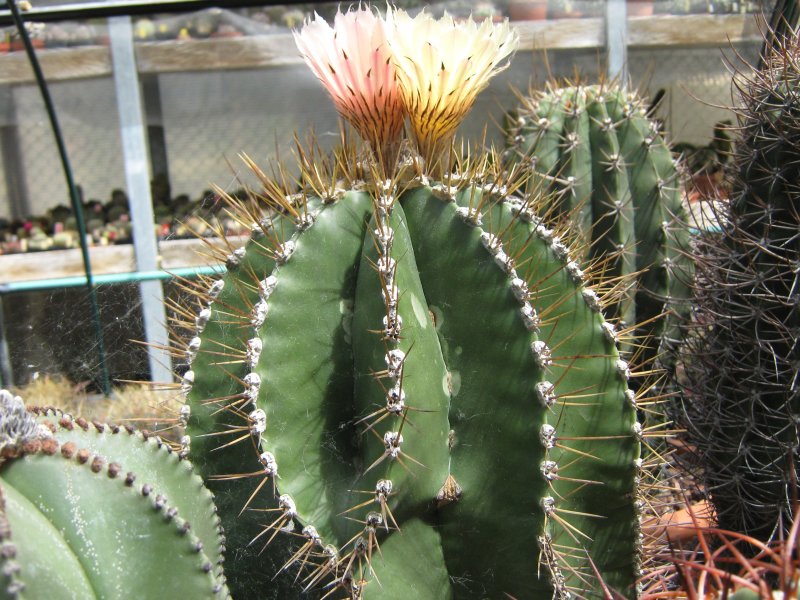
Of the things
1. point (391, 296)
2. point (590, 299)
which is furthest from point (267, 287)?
point (590, 299)

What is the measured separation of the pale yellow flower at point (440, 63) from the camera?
760 mm

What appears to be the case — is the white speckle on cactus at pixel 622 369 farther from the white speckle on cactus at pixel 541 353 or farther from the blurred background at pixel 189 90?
the blurred background at pixel 189 90

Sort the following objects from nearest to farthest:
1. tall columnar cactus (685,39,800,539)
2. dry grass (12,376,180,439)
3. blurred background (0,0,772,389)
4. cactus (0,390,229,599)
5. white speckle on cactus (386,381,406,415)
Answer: cactus (0,390,229,599), white speckle on cactus (386,381,406,415), tall columnar cactus (685,39,800,539), dry grass (12,376,180,439), blurred background (0,0,772,389)

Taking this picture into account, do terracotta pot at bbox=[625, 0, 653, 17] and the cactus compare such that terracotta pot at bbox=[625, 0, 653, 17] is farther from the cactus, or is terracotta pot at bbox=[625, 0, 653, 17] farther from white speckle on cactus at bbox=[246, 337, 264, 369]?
the cactus

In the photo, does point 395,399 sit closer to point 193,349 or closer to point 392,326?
point 392,326

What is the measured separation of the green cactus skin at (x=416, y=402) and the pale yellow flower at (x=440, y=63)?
0.08 metres

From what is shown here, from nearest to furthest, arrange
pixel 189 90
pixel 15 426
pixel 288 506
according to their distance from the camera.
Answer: pixel 15 426, pixel 288 506, pixel 189 90

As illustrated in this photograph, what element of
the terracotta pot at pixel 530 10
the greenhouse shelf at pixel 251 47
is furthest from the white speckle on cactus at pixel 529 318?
the terracotta pot at pixel 530 10

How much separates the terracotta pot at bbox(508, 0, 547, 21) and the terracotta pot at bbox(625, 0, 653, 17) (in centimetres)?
39

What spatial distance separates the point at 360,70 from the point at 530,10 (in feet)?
10.2

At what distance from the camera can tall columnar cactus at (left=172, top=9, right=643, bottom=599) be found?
0.73 metres

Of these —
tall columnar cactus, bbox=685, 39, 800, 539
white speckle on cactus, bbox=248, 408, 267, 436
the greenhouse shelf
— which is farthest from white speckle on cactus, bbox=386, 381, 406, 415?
the greenhouse shelf

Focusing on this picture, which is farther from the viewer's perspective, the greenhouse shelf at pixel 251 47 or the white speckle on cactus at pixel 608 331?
the greenhouse shelf at pixel 251 47

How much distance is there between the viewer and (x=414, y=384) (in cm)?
71
